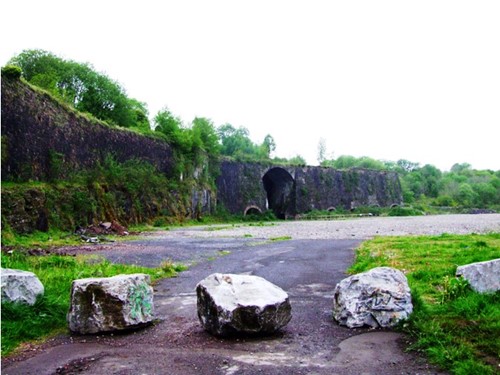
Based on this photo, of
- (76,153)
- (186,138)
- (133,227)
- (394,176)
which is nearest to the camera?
(76,153)

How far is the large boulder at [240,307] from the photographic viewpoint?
4922 mm

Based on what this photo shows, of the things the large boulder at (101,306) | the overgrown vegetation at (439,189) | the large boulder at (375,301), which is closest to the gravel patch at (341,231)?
the large boulder at (375,301)

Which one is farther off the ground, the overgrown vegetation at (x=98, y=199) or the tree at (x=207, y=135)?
the tree at (x=207, y=135)

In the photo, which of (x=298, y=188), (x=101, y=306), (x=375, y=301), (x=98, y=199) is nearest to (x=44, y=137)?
(x=98, y=199)

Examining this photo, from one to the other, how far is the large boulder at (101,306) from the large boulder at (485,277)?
4384 mm

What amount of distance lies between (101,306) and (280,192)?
51059mm

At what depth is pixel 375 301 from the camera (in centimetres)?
534

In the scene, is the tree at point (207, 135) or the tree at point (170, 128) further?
the tree at point (207, 135)

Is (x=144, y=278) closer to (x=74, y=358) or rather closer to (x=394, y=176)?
(x=74, y=358)

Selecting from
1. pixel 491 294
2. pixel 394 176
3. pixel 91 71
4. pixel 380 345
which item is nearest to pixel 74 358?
pixel 380 345

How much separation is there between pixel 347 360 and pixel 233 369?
113cm

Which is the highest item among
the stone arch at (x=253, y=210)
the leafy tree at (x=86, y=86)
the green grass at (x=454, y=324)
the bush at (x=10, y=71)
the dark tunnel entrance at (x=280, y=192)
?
the leafy tree at (x=86, y=86)

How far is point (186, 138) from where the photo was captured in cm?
3756

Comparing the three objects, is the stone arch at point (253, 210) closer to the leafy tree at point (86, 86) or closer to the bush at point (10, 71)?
the leafy tree at point (86, 86)
